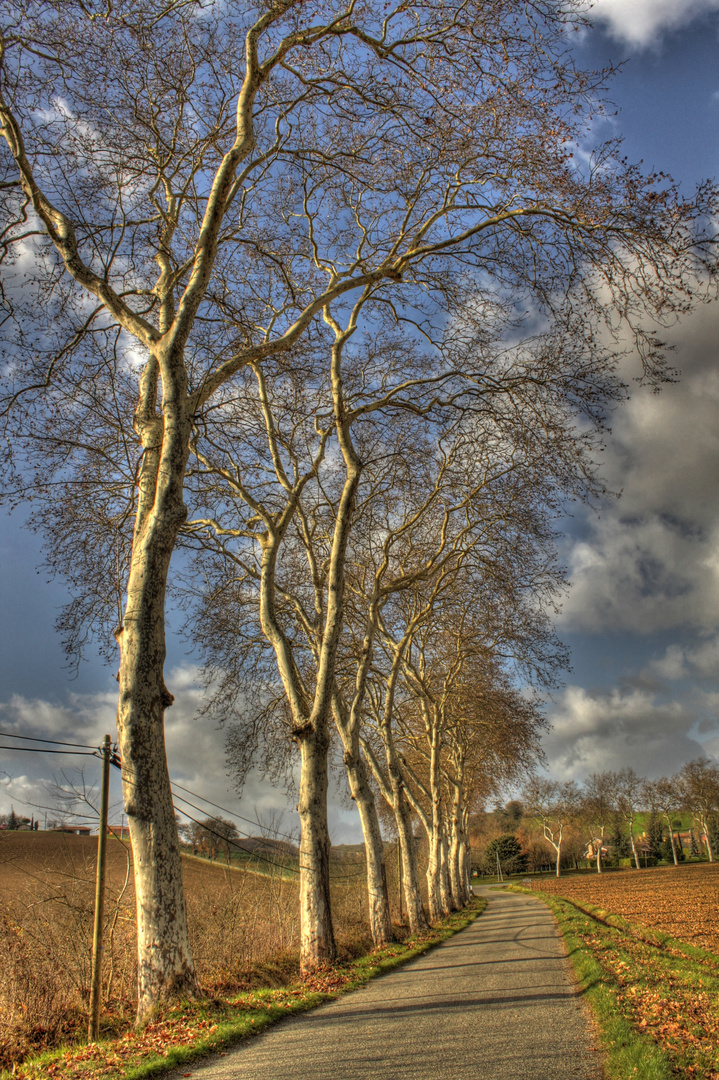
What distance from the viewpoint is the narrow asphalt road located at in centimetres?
480

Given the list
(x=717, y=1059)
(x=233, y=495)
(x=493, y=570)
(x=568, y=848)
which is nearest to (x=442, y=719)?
(x=493, y=570)

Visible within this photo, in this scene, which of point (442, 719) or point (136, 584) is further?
point (442, 719)

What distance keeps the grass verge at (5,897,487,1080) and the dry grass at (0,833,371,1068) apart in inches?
27.0

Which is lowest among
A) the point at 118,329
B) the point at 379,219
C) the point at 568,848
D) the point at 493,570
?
the point at 568,848

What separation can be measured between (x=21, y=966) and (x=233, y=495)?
8.62 m

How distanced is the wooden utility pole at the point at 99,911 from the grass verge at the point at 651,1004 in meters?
4.31

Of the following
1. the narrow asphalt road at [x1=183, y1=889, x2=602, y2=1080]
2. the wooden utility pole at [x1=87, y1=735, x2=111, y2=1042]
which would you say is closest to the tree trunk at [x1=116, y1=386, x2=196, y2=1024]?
the wooden utility pole at [x1=87, y1=735, x2=111, y2=1042]

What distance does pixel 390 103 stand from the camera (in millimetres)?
9055

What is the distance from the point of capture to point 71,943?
6957 millimetres

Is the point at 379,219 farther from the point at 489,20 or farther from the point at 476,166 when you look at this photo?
the point at 489,20

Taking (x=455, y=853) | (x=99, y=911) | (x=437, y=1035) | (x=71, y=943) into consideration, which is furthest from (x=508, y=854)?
(x=99, y=911)

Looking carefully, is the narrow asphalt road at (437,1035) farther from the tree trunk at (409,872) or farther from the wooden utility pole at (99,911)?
the tree trunk at (409,872)

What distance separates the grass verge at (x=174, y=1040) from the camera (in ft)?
16.0

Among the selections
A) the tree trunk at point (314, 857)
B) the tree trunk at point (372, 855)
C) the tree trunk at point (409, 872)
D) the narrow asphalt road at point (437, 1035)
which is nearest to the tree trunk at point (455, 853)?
the tree trunk at point (409, 872)
